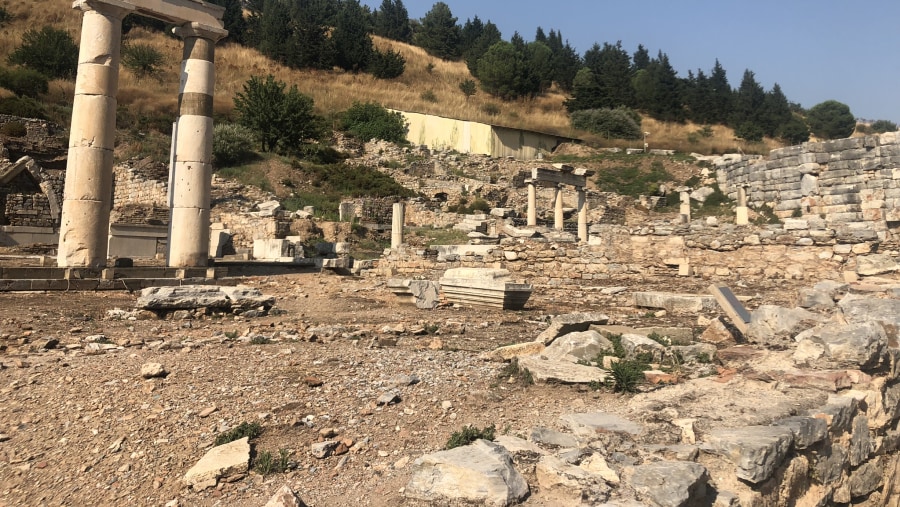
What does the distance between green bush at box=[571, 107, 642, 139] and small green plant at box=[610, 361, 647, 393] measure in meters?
45.4

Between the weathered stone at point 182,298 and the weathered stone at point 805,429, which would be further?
the weathered stone at point 182,298

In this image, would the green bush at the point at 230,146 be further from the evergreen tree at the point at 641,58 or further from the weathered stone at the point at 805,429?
the evergreen tree at the point at 641,58

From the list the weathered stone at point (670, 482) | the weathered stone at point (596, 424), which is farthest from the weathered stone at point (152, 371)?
the weathered stone at point (670, 482)

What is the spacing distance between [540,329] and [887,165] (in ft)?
58.6

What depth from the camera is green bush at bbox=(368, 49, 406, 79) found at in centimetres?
5756

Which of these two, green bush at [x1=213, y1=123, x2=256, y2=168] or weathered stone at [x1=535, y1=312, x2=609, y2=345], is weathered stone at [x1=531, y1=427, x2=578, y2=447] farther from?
green bush at [x1=213, y1=123, x2=256, y2=168]

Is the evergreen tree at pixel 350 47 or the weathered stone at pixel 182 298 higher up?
the evergreen tree at pixel 350 47

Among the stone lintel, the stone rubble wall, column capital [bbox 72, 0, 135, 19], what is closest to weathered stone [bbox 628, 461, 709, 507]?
column capital [bbox 72, 0, 135, 19]

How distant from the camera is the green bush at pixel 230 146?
97.3 feet

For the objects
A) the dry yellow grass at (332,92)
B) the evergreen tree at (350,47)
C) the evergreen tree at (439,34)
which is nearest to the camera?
the dry yellow grass at (332,92)

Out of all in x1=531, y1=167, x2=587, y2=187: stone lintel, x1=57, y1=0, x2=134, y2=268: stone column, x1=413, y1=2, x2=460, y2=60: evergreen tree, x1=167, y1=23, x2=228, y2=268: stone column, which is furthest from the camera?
x1=413, y1=2, x2=460, y2=60: evergreen tree

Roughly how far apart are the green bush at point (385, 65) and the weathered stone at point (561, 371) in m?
A: 55.8

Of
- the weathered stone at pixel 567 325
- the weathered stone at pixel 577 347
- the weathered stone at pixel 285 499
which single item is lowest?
the weathered stone at pixel 285 499

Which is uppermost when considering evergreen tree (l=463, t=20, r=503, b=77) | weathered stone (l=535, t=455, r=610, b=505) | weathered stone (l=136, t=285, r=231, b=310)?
evergreen tree (l=463, t=20, r=503, b=77)
